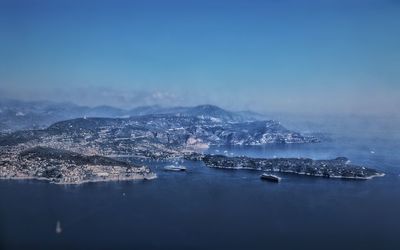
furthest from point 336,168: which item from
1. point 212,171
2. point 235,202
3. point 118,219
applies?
point 118,219

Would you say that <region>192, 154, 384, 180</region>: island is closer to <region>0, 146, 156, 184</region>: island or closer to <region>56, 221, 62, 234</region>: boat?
<region>0, 146, 156, 184</region>: island

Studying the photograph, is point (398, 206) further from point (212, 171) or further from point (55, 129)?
point (55, 129)

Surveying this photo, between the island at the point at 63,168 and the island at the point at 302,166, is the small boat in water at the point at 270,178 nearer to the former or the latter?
the island at the point at 302,166

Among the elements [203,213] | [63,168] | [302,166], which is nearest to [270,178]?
[302,166]

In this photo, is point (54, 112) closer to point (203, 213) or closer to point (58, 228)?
point (203, 213)

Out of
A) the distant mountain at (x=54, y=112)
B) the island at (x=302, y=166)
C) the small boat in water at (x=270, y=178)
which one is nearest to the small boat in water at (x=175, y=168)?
the island at (x=302, y=166)

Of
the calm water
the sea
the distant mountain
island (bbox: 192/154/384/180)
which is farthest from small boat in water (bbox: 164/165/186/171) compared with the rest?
the distant mountain
